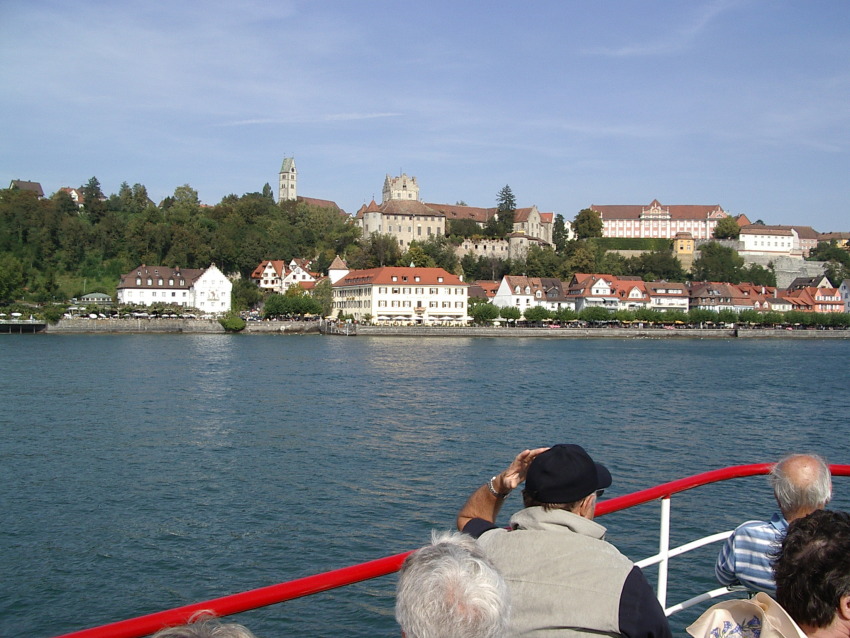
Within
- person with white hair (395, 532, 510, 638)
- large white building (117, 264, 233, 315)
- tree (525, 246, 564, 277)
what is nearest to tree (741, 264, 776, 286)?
tree (525, 246, 564, 277)

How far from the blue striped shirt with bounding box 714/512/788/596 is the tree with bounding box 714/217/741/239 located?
429ft

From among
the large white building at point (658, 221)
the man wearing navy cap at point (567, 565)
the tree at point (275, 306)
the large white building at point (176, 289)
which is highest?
the large white building at point (658, 221)

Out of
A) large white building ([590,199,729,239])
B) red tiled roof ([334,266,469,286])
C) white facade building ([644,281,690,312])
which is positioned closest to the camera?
red tiled roof ([334,266,469,286])

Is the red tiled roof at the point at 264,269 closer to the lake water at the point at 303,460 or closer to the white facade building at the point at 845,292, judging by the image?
the lake water at the point at 303,460

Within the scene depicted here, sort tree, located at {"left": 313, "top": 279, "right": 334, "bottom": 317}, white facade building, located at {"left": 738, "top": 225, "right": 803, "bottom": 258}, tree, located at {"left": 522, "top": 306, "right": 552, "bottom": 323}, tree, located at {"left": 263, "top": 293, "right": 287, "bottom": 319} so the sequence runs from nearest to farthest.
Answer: tree, located at {"left": 263, "top": 293, "right": 287, "bottom": 319}, tree, located at {"left": 522, "top": 306, "right": 552, "bottom": 323}, tree, located at {"left": 313, "top": 279, "right": 334, "bottom": 317}, white facade building, located at {"left": 738, "top": 225, "right": 803, "bottom": 258}

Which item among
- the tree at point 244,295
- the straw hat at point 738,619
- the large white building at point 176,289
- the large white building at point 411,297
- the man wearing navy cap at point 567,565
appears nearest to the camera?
the man wearing navy cap at point 567,565

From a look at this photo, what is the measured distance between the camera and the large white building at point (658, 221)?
133 m

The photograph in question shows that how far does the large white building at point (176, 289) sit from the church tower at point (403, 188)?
40364 millimetres

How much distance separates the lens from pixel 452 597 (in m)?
2.05

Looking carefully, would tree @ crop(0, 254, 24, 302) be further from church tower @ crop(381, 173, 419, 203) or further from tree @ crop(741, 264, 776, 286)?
tree @ crop(741, 264, 776, 286)

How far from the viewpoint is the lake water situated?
10781 mm

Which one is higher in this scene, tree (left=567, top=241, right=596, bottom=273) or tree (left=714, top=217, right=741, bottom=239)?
tree (left=714, top=217, right=741, bottom=239)

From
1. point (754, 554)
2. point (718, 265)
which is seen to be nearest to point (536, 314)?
point (718, 265)

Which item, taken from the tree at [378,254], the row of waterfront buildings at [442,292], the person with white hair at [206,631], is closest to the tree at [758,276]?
the row of waterfront buildings at [442,292]
